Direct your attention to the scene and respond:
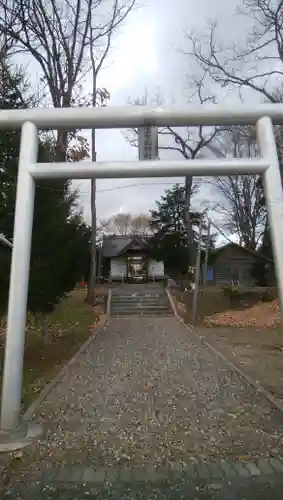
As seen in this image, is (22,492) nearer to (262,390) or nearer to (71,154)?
(262,390)

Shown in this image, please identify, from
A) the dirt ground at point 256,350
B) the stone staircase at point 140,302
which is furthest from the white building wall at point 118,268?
the dirt ground at point 256,350

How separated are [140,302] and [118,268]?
18.5m

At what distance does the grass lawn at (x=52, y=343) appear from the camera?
8.33 metres

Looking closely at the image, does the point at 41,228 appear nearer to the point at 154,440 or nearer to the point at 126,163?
the point at 126,163

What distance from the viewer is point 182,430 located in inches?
206

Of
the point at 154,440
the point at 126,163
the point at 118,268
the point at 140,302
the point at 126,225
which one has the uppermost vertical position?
the point at 126,225

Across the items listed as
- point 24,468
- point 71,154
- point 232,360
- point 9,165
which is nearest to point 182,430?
point 24,468

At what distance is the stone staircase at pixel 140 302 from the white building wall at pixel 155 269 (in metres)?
12.8

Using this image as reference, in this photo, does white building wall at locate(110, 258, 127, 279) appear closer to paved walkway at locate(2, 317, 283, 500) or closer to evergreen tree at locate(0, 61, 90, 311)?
evergreen tree at locate(0, 61, 90, 311)

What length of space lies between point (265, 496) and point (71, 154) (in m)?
18.7

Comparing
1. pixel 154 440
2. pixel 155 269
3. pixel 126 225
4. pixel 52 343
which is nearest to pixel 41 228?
pixel 52 343

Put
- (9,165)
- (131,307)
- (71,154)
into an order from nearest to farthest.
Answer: (9,165)
(71,154)
(131,307)

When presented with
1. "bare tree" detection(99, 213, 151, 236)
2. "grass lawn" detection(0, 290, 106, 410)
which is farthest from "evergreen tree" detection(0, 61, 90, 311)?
"bare tree" detection(99, 213, 151, 236)

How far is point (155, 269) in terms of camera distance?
42750 millimetres
